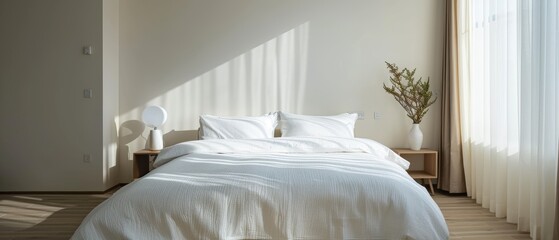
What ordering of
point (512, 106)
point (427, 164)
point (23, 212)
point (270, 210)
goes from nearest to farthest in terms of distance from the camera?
point (270, 210), point (512, 106), point (23, 212), point (427, 164)

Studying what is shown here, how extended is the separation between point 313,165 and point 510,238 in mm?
1633

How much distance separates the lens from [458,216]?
12.2 feet

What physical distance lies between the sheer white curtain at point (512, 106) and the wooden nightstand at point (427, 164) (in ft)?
1.04

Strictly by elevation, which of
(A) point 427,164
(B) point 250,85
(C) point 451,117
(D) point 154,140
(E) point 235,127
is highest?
(B) point 250,85

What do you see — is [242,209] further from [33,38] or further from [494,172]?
[33,38]

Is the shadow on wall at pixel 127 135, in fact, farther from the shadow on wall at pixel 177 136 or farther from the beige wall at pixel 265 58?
the shadow on wall at pixel 177 136

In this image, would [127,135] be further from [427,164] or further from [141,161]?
[427,164]

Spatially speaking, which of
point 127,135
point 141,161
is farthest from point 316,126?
point 127,135

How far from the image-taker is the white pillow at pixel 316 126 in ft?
14.4

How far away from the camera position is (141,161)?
4.63 metres

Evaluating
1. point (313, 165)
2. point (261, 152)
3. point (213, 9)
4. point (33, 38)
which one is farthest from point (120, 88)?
point (313, 165)

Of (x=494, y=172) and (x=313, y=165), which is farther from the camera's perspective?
(x=494, y=172)

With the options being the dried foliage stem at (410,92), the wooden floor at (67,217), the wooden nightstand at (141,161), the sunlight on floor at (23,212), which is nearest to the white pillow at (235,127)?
the wooden nightstand at (141,161)

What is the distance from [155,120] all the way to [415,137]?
290 centimetres
